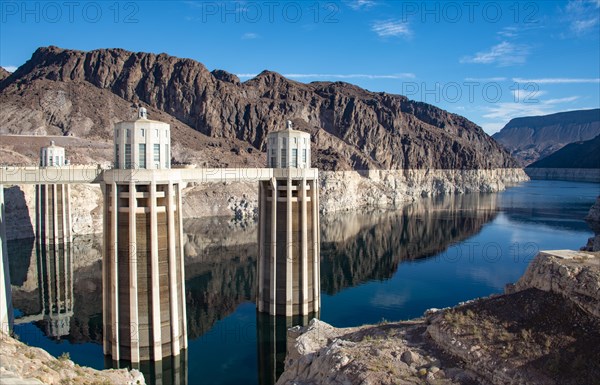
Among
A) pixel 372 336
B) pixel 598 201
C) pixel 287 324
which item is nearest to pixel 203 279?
pixel 287 324

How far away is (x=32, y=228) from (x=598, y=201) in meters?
116

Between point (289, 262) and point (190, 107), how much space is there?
127573 millimetres

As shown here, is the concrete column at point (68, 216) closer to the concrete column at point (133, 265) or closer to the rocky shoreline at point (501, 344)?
the concrete column at point (133, 265)

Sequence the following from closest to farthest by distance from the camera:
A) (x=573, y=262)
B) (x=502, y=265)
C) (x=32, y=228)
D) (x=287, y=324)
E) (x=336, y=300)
→ (x=573, y=262) → (x=287, y=324) → (x=336, y=300) → (x=502, y=265) → (x=32, y=228)

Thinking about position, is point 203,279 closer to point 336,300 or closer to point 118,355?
point 336,300

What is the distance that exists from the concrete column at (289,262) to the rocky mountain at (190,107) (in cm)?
7774

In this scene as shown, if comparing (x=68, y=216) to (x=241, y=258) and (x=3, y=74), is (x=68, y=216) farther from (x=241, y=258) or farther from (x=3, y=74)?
(x=3, y=74)

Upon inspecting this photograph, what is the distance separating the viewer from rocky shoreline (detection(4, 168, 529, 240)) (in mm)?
69938

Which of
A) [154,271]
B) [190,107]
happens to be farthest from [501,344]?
[190,107]

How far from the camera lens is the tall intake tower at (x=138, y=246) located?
26.4m

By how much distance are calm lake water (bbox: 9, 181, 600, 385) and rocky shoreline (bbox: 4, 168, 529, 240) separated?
15.1ft

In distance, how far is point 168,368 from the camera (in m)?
27.6

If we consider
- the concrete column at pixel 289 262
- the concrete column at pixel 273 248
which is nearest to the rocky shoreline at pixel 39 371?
the concrete column at pixel 273 248

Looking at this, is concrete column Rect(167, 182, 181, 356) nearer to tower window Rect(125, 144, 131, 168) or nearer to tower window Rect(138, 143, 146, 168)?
tower window Rect(138, 143, 146, 168)
